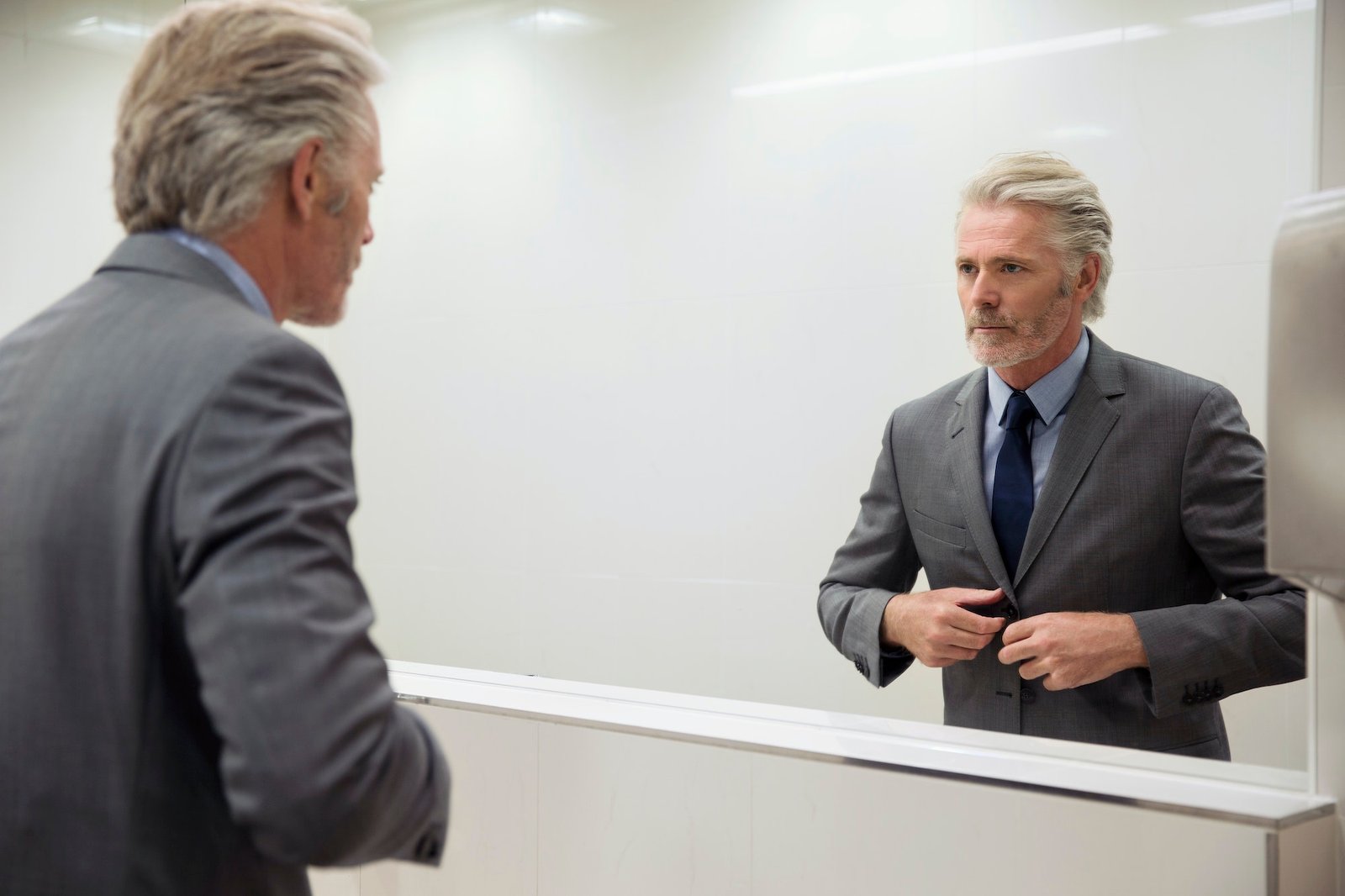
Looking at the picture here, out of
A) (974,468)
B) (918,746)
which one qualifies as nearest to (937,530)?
(974,468)

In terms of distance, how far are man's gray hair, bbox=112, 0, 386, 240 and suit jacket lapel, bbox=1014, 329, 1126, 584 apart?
1003 mm

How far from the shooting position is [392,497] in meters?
3.28

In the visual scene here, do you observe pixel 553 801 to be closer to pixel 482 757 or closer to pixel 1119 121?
pixel 482 757

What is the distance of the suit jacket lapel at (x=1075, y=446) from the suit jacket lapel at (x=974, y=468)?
0.04 m

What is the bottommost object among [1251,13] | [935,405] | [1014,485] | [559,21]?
[1014,485]

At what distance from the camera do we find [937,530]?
1.59m

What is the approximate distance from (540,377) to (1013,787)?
7.06 ft

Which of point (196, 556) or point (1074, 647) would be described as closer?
point (196, 556)

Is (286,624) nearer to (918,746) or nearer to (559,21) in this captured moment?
(918,746)

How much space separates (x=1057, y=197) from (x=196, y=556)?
52.7 inches

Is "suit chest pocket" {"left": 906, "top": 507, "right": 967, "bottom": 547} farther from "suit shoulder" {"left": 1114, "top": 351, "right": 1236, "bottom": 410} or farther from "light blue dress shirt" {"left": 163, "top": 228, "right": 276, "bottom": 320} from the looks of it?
"light blue dress shirt" {"left": 163, "top": 228, "right": 276, "bottom": 320}

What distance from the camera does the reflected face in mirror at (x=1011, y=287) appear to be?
5.17ft

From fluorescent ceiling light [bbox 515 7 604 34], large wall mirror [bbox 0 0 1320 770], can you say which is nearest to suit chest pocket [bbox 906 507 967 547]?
large wall mirror [bbox 0 0 1320 770]

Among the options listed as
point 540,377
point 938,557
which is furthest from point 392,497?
point 938,557
